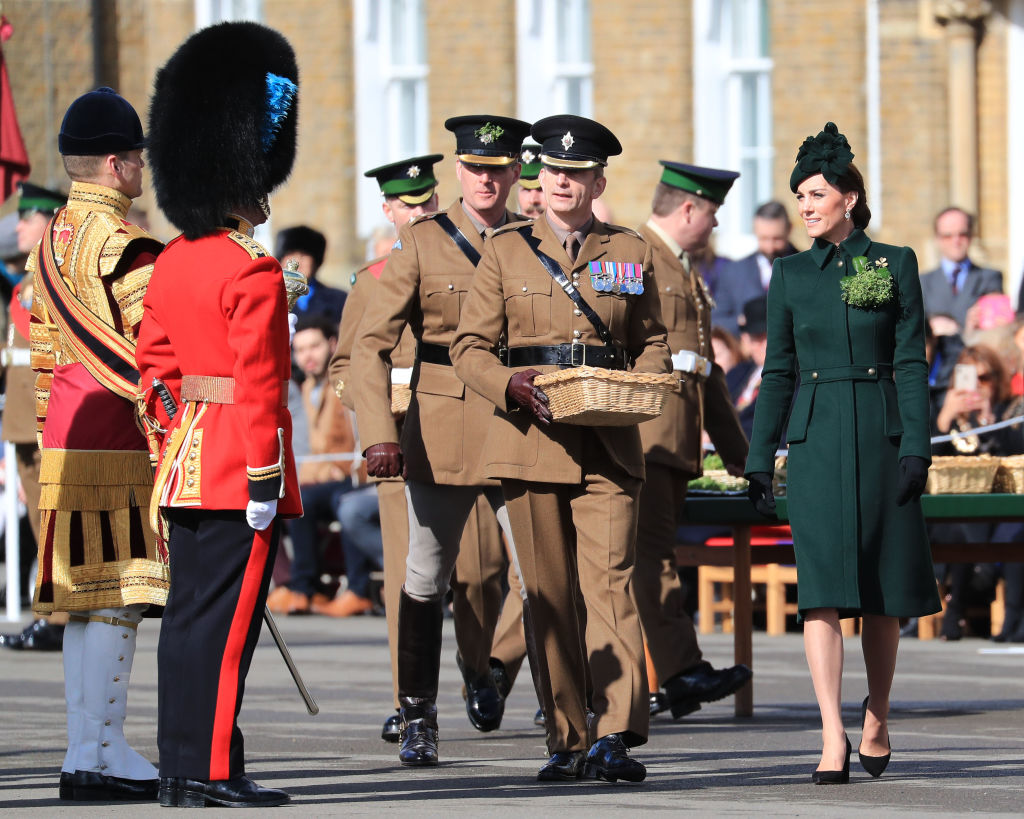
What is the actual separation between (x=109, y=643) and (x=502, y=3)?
18360mm

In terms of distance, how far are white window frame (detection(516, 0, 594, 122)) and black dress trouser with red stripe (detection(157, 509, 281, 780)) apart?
60.2ft

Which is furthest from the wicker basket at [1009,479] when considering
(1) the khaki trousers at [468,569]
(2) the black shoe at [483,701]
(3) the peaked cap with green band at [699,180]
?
(2) the black shoe at [483,701]

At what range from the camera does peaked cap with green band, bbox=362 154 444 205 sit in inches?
397

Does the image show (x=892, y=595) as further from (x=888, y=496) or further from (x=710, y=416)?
(x=710, y=416)

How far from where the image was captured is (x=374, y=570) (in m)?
16.4

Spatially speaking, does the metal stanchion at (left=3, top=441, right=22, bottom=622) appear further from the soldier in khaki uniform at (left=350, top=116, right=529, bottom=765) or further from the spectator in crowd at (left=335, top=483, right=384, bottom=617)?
the soldier in khaki uniform at (left=350, top=116, right=529, bottom=765)

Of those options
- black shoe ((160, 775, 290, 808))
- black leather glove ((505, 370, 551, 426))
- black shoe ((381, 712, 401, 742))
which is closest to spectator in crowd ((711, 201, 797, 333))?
black shoe ((381, 712, 401, 742))

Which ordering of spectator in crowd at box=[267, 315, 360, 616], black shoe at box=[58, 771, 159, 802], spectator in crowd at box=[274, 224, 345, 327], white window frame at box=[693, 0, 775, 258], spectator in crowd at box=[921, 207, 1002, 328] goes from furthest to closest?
white window frame at box=[693, 0, 775, 258], spectator in crowd at box=[274, 224, 345, 327], spectator in crowd at box=[921, 207, 1002, 328], spectator in crowd at box=[267, 315, 360, 616], black shoe at box=[58, 771, 159, 802]

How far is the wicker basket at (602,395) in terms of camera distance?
7629mm

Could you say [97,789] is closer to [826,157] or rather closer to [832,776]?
[832,776]

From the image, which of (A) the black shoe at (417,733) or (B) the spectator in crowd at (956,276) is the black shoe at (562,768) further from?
(B) the spectator in crowd at (956,276)

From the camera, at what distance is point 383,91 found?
26000mm

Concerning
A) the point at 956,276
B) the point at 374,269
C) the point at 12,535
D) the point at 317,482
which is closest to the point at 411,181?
the point at 374,269

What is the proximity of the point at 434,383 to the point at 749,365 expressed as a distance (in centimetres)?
647
